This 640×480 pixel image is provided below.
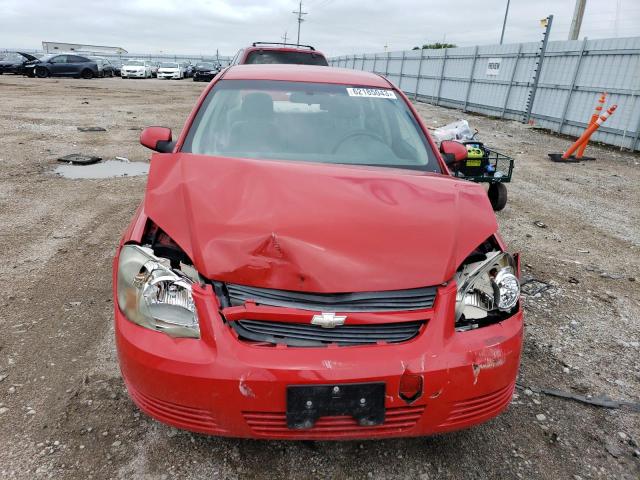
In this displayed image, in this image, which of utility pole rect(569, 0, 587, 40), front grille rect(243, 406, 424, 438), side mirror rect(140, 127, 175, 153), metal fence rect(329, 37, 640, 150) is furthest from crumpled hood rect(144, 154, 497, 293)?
utility pole rect(569, 0, 587, 40)

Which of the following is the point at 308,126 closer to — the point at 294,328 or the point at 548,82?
the point at 294,328

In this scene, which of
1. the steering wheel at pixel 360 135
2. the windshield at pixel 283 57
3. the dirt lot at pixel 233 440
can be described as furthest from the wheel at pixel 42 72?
the steering wheel at pixel 360 135

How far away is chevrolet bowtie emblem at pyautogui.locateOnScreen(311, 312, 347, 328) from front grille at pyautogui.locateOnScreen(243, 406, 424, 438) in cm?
33

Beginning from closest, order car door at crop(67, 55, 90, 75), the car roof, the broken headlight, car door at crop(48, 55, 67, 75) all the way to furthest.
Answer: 1. the broken headlight
2. the car roof
3. car door at crop(48, 55, 67, 75)
4. car door at crop(67, 55, 90, 75)

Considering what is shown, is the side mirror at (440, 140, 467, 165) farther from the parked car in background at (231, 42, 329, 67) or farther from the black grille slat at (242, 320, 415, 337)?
the parked car in background at (231, 42, 329, 67)

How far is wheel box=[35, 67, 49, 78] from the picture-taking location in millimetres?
26195

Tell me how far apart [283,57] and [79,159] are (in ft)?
13.6

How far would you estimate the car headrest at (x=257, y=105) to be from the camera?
292cm

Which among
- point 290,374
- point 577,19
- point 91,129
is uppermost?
point 577,19

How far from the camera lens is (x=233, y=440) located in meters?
2.04

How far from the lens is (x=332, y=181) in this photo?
→ 2.18 metres

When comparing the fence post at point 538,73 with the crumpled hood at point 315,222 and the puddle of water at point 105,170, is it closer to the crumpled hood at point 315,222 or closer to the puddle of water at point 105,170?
the puddle of water at point 105,170

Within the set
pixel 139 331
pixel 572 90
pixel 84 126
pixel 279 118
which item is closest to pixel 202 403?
pixel 139 331

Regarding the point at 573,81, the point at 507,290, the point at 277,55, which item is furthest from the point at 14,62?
the point at 507,290
